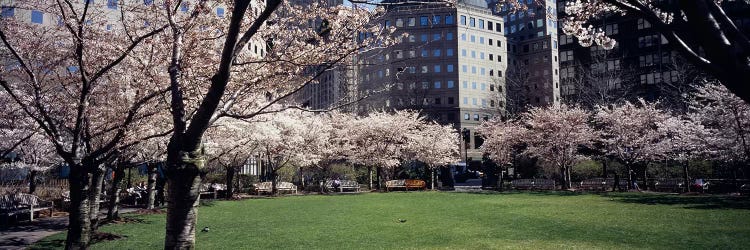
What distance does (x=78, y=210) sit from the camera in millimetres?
8719

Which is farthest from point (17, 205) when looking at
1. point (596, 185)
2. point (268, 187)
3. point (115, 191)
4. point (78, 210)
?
point (596, 185)

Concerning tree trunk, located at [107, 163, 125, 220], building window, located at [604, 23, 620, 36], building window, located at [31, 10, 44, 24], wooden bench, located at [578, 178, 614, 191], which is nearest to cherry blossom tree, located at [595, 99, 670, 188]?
wooden bench, located at [578, 178, 614, 191]

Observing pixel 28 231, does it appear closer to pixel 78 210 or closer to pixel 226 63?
pixel 78 210

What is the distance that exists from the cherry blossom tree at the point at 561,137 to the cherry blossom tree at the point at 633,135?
1877 millimetres

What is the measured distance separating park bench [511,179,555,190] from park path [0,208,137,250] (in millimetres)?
32663

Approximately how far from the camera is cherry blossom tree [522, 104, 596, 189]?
119 ft

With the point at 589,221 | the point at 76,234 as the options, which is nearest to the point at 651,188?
the point at 589,221

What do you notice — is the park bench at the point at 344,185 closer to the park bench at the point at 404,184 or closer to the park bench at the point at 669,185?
the park bench at the point at 404,184

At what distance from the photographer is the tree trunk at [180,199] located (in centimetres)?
578

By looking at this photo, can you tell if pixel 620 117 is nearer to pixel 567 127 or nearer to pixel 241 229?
pixel 567 127

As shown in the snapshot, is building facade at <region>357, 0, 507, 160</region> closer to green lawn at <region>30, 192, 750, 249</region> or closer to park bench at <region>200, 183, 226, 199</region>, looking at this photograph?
park bench at <region>200, 183, 226, 199</region>

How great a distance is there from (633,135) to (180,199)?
36.9m

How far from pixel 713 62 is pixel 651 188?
34.9 metres

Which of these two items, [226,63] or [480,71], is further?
[480,71]
